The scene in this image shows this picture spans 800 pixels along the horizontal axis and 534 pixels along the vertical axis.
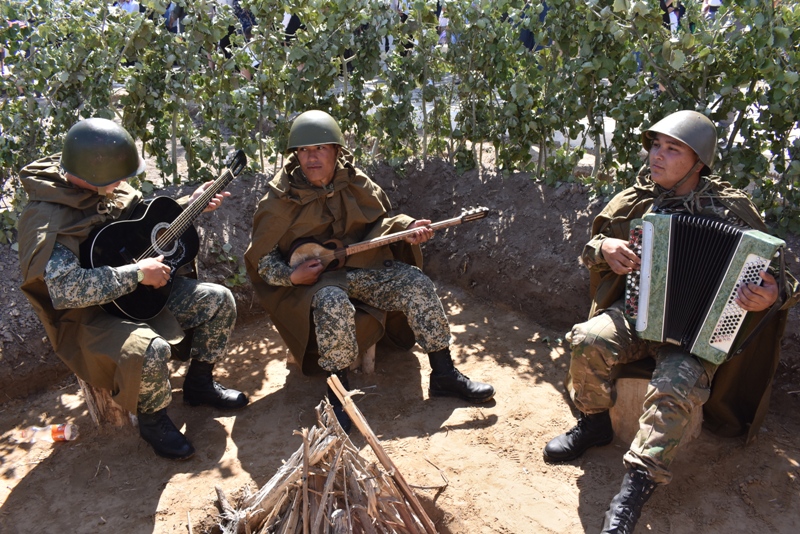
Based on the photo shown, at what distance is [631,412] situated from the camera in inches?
→ 154

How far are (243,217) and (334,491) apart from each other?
3.55m

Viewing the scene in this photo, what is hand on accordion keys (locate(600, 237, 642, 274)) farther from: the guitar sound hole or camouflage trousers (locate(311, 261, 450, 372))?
the guitar sound hole

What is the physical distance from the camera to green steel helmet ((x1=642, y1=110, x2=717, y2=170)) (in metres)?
3.71

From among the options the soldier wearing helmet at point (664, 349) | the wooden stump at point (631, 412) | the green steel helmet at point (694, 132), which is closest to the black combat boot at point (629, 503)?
the soldier wearing helmet at point (664, 349)

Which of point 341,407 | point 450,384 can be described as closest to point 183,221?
point 341,407

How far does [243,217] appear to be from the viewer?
19.8 ft

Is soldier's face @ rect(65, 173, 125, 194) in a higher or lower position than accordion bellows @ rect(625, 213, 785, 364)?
higher

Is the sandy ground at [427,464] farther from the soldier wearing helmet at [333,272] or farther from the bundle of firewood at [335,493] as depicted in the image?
the bundle of firewood at [335,493]

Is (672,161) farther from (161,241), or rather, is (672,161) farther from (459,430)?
(161,241)

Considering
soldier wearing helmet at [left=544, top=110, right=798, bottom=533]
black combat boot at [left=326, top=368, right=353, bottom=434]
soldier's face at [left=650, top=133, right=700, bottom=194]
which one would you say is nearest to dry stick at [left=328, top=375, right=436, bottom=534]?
soldier wearing helmet at [left=544, top=110, right=798, bottom=533]

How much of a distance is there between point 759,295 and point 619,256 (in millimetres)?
719

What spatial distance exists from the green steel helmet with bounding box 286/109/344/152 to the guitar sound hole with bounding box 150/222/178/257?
0.90 m

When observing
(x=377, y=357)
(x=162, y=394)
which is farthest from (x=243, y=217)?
(x=162, y=394)

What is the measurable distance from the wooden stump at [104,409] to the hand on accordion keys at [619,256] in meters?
2.94
